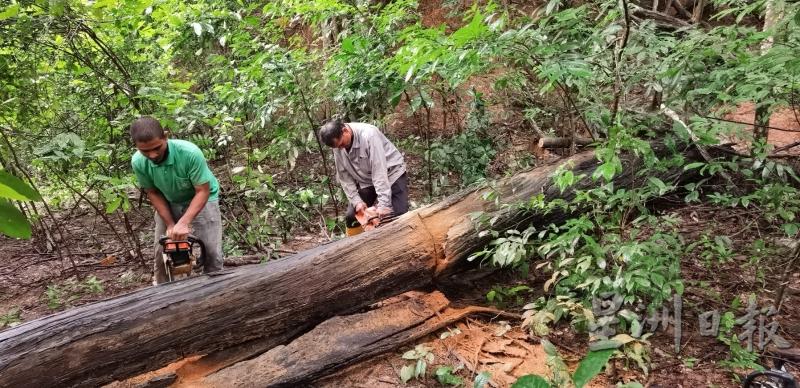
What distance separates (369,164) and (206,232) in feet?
4.86

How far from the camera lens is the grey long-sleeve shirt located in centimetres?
414

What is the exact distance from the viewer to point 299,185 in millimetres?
6867

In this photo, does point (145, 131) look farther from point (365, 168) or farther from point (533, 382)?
point (533, 382)

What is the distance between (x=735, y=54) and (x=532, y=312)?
2.07m

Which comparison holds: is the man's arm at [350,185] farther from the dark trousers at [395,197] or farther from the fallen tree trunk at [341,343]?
the fallen tree trunk at [341,343]

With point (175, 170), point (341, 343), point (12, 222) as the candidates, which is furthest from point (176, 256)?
point (12, 222)

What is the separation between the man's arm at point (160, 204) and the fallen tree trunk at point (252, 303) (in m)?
0.74

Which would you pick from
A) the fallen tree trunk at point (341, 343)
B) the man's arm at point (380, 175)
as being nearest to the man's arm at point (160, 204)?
the fallen tree trunk at point (341, 343)

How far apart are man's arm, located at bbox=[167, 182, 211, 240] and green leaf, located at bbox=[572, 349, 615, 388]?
2.67 m

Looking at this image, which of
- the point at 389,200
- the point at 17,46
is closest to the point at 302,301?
the point at 389,200

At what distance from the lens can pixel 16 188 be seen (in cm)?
79

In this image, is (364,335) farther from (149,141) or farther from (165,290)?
(149,141)

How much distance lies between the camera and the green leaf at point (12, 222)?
0.81 meters

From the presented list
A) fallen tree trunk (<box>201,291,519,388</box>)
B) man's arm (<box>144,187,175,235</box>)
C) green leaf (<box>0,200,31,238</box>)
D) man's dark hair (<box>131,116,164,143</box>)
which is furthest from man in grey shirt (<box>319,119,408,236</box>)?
green leaf (<box>0,200,31,238</box>)
